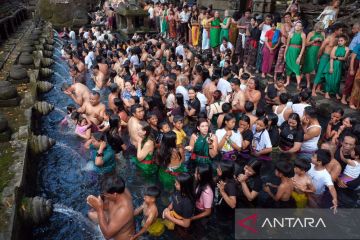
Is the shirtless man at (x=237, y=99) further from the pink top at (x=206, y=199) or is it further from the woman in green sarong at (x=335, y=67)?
the pink top at (x=206, y=199)

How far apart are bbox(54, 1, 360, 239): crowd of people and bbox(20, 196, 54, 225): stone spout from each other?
3.14 feet

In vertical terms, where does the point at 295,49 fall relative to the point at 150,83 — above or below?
above

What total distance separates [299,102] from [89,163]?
4660 mm

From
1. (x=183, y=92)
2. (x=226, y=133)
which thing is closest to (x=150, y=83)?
(x=183, y=92)

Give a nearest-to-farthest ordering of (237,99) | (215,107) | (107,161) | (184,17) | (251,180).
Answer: (251,180)
(107,161)
(237,99)
(215,107)
(184,17)

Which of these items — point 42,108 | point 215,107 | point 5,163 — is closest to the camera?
point 5,163

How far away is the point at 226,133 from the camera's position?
5.47 metres

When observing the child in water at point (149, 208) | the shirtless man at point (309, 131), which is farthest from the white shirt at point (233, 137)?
the child in water at point (149, 208)

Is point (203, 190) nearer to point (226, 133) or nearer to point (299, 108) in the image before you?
point (226, 133)

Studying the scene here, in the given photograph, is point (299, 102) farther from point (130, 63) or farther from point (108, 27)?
point (108, 27)

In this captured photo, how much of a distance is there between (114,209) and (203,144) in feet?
6.87

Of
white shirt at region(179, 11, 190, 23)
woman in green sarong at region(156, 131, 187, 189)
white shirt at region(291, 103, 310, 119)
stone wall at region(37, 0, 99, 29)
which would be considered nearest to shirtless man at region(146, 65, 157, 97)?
woman in green sarong at region(156, 131, 187, 189)

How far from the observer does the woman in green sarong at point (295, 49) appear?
8656mm

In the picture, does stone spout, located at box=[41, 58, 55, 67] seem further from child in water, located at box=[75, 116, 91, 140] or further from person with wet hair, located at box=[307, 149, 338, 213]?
person with wet hair, located at box=[307, 149, 338, 213]
